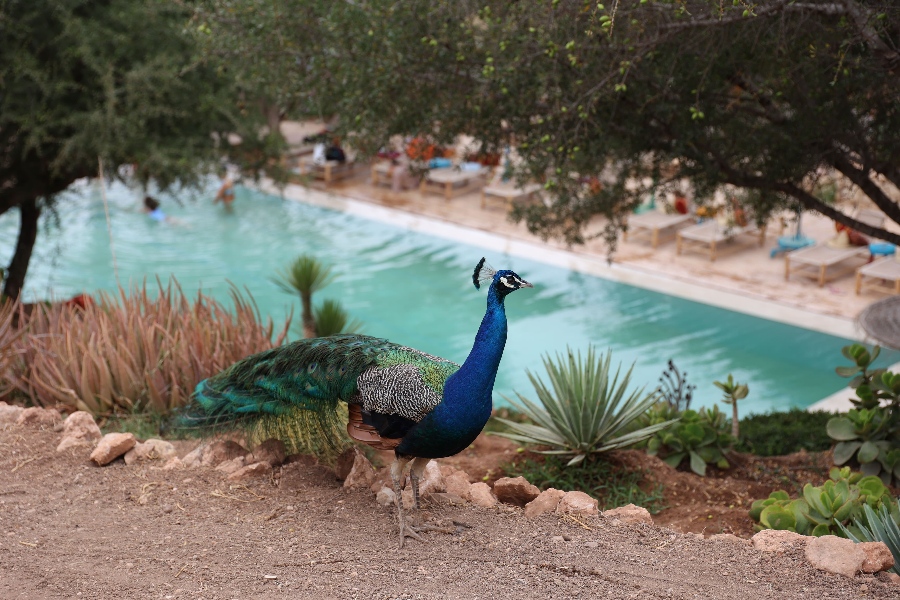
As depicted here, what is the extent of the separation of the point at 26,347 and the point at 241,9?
3012mm

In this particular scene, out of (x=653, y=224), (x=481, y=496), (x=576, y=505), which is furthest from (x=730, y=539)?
(x=653, y=224)

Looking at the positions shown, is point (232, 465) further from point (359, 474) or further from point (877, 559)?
point (877, 559)

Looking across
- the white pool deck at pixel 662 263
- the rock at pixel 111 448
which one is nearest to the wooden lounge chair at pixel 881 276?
the white pool deck at pixel 662 263

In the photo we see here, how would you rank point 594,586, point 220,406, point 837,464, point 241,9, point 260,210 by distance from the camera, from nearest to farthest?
1. point 594,586
2. point 220,406
3. point 837,464
4. point 241,9
5. point 260,210

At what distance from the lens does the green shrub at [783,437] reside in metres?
6.15

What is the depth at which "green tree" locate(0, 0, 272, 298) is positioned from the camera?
7559 mm

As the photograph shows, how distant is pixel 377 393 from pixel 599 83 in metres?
2.56

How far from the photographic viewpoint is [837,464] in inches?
207

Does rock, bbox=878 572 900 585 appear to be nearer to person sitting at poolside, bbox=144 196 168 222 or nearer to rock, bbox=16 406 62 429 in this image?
rock, bbox=16 406 62 429

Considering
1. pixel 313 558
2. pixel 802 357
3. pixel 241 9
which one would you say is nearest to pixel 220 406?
pixel 313 558

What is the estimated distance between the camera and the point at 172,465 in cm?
443

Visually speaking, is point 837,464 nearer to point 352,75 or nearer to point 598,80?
point 598,80

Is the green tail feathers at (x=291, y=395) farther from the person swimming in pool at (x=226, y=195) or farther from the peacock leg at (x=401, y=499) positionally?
the person swimming in pool at (x=226, y=195)

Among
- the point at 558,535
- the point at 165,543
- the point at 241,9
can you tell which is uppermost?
the point at 241,9
